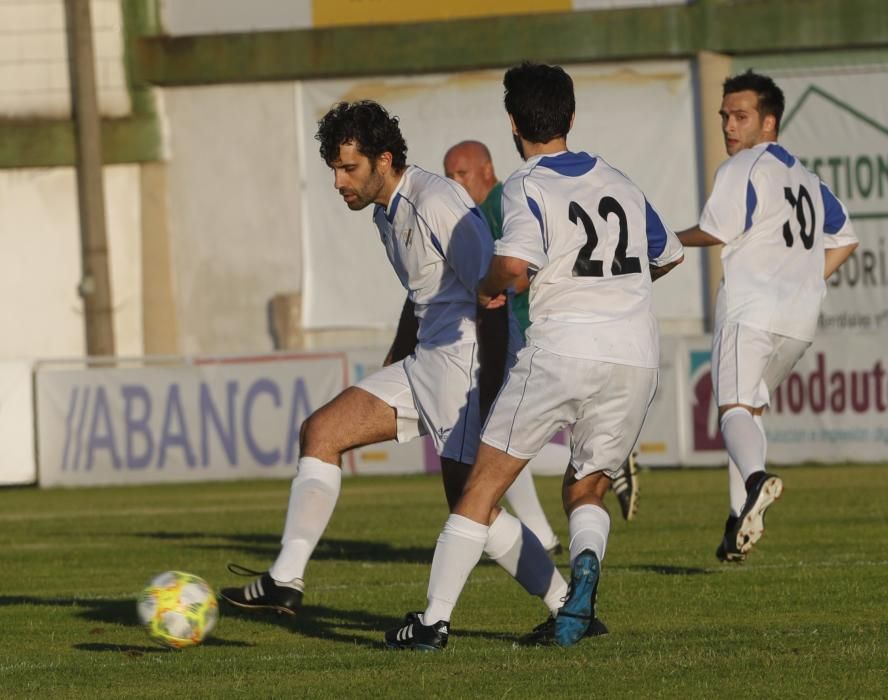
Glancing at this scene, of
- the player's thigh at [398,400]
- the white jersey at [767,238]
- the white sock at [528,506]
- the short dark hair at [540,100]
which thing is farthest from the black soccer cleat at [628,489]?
the short dark hair at [540,100]

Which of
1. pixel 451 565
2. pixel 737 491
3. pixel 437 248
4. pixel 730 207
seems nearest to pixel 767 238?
pixel 730 207

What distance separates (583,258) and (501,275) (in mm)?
383

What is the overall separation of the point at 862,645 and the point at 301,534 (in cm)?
219

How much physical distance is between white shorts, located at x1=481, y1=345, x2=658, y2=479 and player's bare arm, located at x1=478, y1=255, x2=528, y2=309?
314 millimetres

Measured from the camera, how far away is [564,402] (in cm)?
655

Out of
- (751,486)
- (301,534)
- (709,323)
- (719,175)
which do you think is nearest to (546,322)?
(301,534)

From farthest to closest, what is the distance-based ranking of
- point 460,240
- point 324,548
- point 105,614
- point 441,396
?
point 324,548
point 105,614
point 441,396
point 460,240

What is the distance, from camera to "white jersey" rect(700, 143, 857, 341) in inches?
351

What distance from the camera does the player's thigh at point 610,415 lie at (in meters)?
6.59

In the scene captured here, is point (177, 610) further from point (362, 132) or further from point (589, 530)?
point (362, 132)

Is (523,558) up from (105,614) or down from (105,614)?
up

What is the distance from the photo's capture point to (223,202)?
26.6 meters

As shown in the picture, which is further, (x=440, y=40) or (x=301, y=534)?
(x=440, y=40)

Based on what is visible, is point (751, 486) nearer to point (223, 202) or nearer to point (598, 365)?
point (598, 365)
